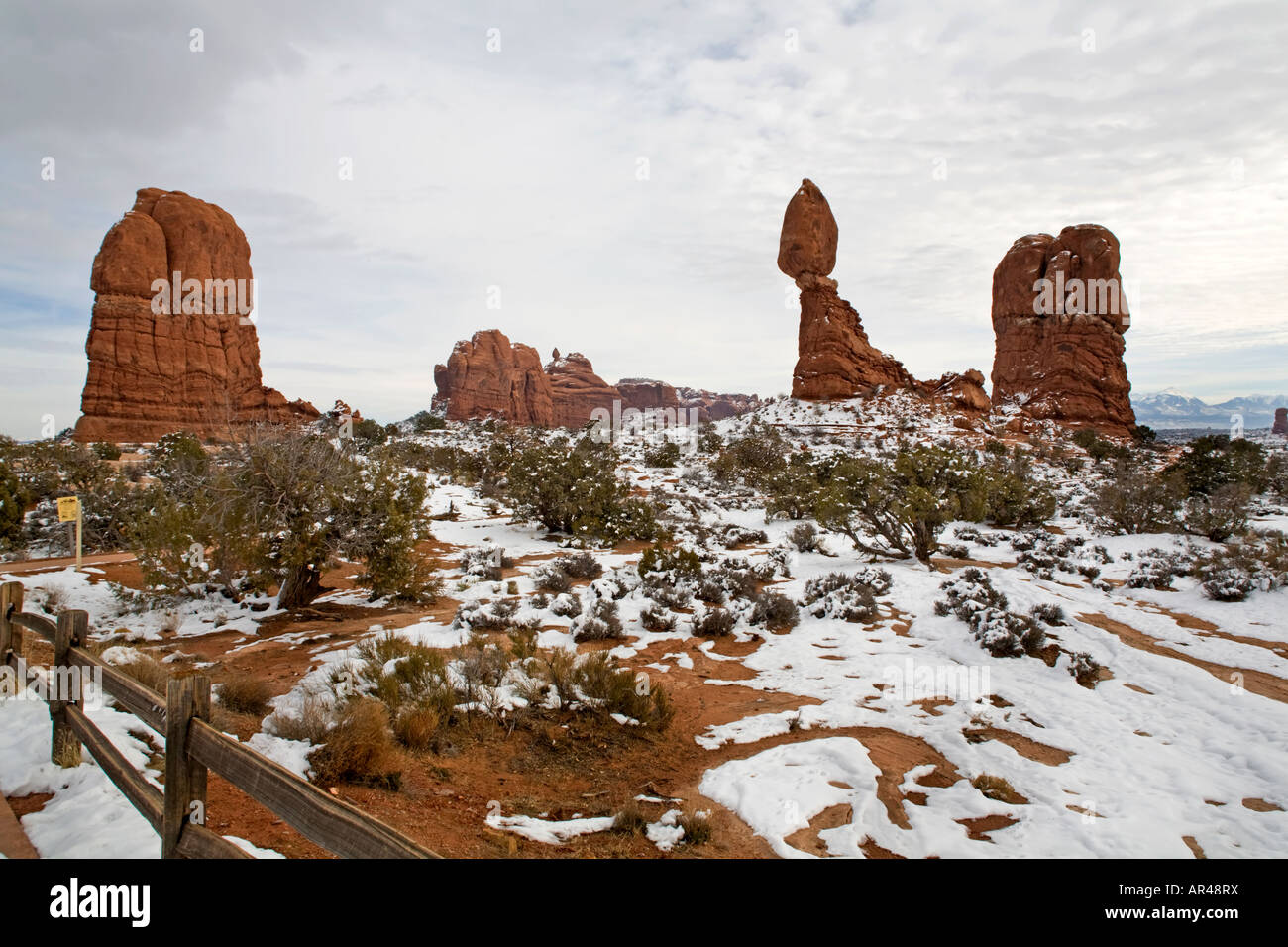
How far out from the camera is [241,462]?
33.0ft

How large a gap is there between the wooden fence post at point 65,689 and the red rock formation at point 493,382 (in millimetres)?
82937

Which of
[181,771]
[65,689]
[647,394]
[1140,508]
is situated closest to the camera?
[181,771]

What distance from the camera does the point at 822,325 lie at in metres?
53.2

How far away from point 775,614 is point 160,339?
54738 millimetres

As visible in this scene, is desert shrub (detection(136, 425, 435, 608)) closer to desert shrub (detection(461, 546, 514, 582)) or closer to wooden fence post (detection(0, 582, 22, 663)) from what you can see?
desert shrub (detection(461, 546, 514, 582))

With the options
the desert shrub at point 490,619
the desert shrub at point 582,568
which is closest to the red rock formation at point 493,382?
the desert shrub at point 582,568

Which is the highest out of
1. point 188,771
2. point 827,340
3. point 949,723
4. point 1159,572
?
point 827,340

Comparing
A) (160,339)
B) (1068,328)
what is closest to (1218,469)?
(1068,328)

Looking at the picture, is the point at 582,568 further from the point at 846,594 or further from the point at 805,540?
the point at 805,540

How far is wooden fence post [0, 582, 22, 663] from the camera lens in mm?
5504

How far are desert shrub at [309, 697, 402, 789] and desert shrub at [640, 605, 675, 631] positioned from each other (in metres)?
5.73

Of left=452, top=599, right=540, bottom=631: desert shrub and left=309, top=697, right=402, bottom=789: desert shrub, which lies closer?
left=309, top=697, right=402, bottom=789: desert shrub

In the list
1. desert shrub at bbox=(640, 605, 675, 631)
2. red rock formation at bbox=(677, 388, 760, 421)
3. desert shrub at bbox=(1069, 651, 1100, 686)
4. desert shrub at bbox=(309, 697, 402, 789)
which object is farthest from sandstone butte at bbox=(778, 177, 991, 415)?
red rock formation at bbox=(677, 388, 760, 421)

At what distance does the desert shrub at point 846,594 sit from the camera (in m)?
10.9
